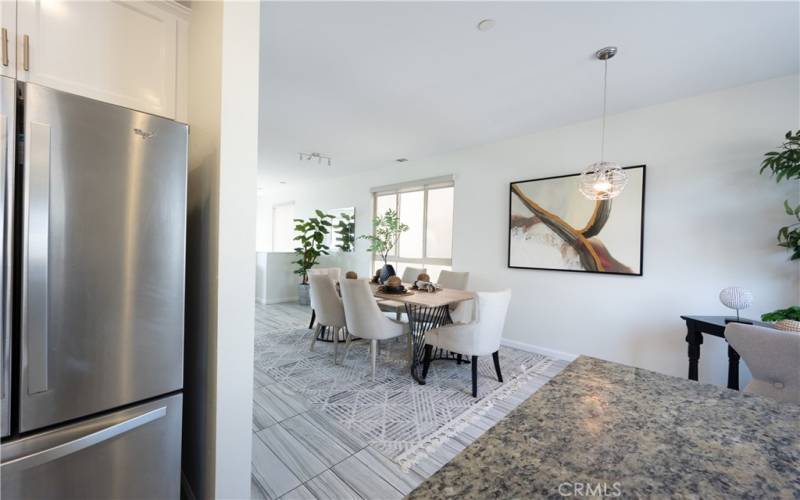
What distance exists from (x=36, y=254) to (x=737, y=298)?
367cm

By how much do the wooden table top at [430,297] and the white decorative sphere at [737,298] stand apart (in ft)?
5.73

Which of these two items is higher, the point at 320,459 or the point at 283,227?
the point at 283,227

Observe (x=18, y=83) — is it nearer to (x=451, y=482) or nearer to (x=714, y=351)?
(x=451, y=482)

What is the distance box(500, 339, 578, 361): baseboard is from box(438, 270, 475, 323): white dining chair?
710 mm

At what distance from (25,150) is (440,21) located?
1.96m

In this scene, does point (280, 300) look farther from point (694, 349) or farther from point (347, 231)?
point (694, 349)

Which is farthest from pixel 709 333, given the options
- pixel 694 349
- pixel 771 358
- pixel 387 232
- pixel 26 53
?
pixel 26 53

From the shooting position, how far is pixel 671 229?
2.75m

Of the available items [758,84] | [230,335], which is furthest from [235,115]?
[758,84]

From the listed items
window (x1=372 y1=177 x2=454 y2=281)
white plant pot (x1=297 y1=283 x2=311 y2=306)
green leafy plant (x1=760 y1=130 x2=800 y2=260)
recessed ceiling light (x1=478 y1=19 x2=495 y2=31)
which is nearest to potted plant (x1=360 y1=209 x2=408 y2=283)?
window (x1=372 y1=177 x2=454 y2=281)

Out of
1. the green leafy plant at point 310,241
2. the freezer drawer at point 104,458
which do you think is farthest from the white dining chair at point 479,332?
the green leafy plant at point 310,241

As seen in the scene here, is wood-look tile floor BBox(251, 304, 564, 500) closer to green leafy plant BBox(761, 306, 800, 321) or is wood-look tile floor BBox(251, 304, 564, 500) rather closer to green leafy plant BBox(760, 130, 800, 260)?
green leafy plant BBox(761, 306, 800, 321)

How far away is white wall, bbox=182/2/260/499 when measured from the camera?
1.22 m

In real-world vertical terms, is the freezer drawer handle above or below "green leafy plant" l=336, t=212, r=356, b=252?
below
